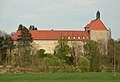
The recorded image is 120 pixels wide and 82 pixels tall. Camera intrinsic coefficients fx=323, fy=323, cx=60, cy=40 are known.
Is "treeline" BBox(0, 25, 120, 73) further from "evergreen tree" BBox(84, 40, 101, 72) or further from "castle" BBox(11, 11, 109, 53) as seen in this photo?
"castle" BBox(11, 11, 109, 53)

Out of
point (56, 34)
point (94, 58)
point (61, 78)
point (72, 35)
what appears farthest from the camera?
point (56, 34)

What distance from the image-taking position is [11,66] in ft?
212

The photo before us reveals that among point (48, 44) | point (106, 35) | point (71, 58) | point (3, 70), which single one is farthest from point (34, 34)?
point (3, 70)

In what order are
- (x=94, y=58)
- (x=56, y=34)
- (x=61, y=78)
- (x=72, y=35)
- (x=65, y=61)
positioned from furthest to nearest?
1. (x=56, y=34)
2. (x=72, y=35)
3. (x=65, y=61)
4. (x=94, y=58)
5. (x=61, y=78)

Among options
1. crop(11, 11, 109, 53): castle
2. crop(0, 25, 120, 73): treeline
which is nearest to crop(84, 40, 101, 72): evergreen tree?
crop(0, 25, 120, 73): treeline

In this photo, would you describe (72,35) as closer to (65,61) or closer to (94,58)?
(65,61)

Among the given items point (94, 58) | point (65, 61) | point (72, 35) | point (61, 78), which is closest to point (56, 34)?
point (72, 35)

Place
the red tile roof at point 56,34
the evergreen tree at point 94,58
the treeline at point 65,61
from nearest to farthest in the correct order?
1. the treeline at point 65,61
2. the evergreen tree at point 94,58
3. the red tile roof at point 56,34

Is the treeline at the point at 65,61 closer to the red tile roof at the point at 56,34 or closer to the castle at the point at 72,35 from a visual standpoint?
the castle at the point at 72,35

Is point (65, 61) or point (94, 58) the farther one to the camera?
point (65, 61)

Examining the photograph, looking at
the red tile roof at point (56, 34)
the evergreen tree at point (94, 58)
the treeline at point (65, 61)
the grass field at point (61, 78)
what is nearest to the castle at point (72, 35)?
the red tile roof at point (56, 34)

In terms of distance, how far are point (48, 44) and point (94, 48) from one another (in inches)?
1782

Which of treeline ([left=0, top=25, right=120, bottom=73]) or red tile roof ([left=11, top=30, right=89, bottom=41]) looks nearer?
treeline ([left=0, top=25, right=120, bottom=73])

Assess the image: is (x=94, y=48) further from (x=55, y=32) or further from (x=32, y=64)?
(x=55, y=32)
